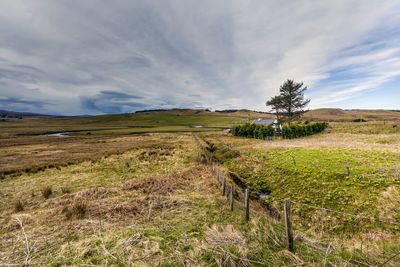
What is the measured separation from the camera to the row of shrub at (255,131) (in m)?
47.5

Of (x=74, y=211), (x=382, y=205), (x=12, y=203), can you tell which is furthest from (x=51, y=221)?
(x=382, y=205)

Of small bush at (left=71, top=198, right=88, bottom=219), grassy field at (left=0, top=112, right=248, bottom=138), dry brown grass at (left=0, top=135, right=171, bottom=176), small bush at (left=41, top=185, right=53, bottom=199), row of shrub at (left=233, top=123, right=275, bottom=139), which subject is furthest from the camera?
grassy field at (left=0, top=112, right=248, bottom=138)

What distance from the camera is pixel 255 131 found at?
51312 mm

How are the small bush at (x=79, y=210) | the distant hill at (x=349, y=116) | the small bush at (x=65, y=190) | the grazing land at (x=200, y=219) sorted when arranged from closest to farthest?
1. the grazing land at (x=200, y=219)
2. the small bush at (x=79, y=210)
3. the small bush at (x=65, y=190)
4. the distant hill at (x=349, y=116)

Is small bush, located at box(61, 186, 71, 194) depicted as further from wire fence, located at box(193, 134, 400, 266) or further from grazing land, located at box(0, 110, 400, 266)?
wire fence, located at box(193, 134, 400, 266)

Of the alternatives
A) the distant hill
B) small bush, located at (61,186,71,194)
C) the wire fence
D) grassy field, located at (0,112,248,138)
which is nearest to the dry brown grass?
small bush, located at (61,186,71,194)

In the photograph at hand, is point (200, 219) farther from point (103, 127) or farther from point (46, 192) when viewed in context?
point (103, 127)

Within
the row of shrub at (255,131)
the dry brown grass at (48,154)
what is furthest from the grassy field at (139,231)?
the row of shrub at (255,131)


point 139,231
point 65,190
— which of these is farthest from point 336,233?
point 65,190

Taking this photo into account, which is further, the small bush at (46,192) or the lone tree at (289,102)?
the lone tree at (289,102)

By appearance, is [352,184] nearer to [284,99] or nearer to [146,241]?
[146,241]

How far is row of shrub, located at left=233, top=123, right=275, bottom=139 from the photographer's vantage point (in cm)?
4747

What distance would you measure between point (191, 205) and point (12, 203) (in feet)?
39.4

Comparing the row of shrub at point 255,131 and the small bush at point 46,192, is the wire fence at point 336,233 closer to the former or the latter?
the small bush at point 46,192
